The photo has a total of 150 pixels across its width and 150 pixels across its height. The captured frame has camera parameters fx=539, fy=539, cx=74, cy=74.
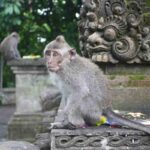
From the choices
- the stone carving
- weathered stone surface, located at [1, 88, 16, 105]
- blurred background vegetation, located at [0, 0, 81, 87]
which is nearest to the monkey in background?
blurred background vegetation, located at [0, 0, 81, 87]

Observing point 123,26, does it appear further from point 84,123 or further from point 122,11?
point 84,123

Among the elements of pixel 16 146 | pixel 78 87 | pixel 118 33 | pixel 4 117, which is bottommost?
pixel 4 117

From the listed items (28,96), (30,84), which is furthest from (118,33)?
(28,96)

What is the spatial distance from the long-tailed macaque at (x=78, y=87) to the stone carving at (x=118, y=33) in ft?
2.85

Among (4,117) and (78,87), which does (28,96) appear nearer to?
(4,117)

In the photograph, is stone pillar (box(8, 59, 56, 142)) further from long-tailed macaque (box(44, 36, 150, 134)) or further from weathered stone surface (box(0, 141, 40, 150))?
long-tailed macaque (box(44, 36, 150, 134))

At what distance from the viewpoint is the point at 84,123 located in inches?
197

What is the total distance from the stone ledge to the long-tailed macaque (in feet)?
0.42

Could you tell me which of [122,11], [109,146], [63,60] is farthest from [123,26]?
[109,146]

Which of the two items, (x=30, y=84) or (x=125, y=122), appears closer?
(x=125, y=122)

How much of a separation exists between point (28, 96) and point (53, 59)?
4.71m

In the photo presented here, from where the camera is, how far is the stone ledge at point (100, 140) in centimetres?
476

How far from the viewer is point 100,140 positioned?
477 cm

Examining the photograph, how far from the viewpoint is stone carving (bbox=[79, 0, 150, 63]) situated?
601 centimetres
